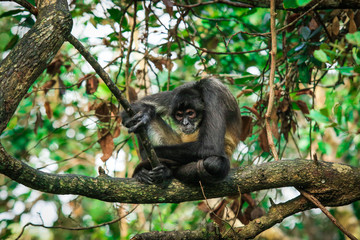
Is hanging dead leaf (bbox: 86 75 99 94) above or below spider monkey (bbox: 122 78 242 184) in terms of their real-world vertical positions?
above

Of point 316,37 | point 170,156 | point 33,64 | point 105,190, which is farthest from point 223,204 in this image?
point 33,64

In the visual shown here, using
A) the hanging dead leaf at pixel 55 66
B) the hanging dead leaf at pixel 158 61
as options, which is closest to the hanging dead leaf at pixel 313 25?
the hanging dead leaf at pixel 158 61

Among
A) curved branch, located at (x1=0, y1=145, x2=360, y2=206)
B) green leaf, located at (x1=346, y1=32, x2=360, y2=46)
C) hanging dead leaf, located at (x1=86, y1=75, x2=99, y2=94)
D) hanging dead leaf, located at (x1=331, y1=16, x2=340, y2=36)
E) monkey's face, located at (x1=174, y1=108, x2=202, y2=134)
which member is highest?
hanging dead leaf, located at (x1=86, y1=75, x2=99, y2=94)

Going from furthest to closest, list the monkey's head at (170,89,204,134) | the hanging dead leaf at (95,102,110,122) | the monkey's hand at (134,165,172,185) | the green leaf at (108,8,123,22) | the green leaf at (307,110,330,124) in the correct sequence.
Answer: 1. the hanging dead leaf at (95,102,110,122)
2. the green leaf at (108,8,123,22)
3. the monkey's head at (170,89,204,134)
4. the monkey's hand at (134,165,172,185)
5. the green leaf at (307,110,330,124)

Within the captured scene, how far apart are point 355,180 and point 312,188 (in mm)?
494

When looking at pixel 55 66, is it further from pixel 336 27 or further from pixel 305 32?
pixel 336 27

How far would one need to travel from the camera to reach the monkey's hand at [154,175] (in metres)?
4.05

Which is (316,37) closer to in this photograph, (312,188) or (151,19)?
(312,188)

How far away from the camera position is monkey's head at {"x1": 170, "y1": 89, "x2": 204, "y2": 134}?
5.52 m

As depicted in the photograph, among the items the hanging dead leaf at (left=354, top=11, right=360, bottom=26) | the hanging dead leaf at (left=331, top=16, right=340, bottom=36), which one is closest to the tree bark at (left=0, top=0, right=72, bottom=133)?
the hanging dead leaf at (left=331, top=16, right=340, bottom=36)

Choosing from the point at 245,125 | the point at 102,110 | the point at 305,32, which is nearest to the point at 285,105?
the point at 245,125

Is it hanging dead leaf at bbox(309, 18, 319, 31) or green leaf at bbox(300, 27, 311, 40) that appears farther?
hanging dead leaf at bbox(309, 18, 319, 31)

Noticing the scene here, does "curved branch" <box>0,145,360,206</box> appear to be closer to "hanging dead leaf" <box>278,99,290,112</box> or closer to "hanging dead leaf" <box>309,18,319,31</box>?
"hanging dead leaf" <box>278,99,290,112</box>

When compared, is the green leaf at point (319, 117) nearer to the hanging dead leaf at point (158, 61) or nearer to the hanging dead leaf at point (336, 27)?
the hanging dead leaf at point (336, 27)
